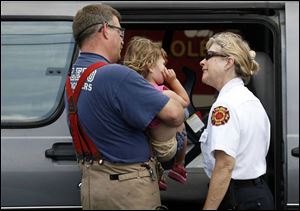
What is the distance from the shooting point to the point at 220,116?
242cm

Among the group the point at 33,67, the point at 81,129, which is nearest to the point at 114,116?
the point at 81,129

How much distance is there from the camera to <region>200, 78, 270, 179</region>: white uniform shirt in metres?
2.39

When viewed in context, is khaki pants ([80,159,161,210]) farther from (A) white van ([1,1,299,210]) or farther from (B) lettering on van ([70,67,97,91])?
(A) white van ([1,1,299,210])

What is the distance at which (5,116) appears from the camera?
10.6ft

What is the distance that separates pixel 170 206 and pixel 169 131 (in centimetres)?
109

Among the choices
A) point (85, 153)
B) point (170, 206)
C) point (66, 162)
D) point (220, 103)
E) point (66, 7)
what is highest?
point (66, 7)

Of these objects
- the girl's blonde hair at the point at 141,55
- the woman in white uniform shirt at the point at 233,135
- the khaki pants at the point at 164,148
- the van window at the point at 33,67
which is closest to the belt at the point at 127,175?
the khaki pants at the point at 164,148

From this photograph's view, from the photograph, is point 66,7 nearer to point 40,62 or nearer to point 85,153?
point 40,62

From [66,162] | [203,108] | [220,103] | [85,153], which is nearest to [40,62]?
[66,162]

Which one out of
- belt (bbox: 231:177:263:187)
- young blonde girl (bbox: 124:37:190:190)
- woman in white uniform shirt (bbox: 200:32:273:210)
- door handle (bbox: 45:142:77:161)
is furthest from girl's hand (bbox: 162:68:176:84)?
door handle (bbox: 45:142:77:161)

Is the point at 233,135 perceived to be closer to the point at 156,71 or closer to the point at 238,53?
the point at 238,53

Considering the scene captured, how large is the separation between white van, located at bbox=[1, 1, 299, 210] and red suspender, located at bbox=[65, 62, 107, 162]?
778 millimetres

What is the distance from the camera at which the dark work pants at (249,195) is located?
8.21ft

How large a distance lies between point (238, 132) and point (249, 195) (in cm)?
29
